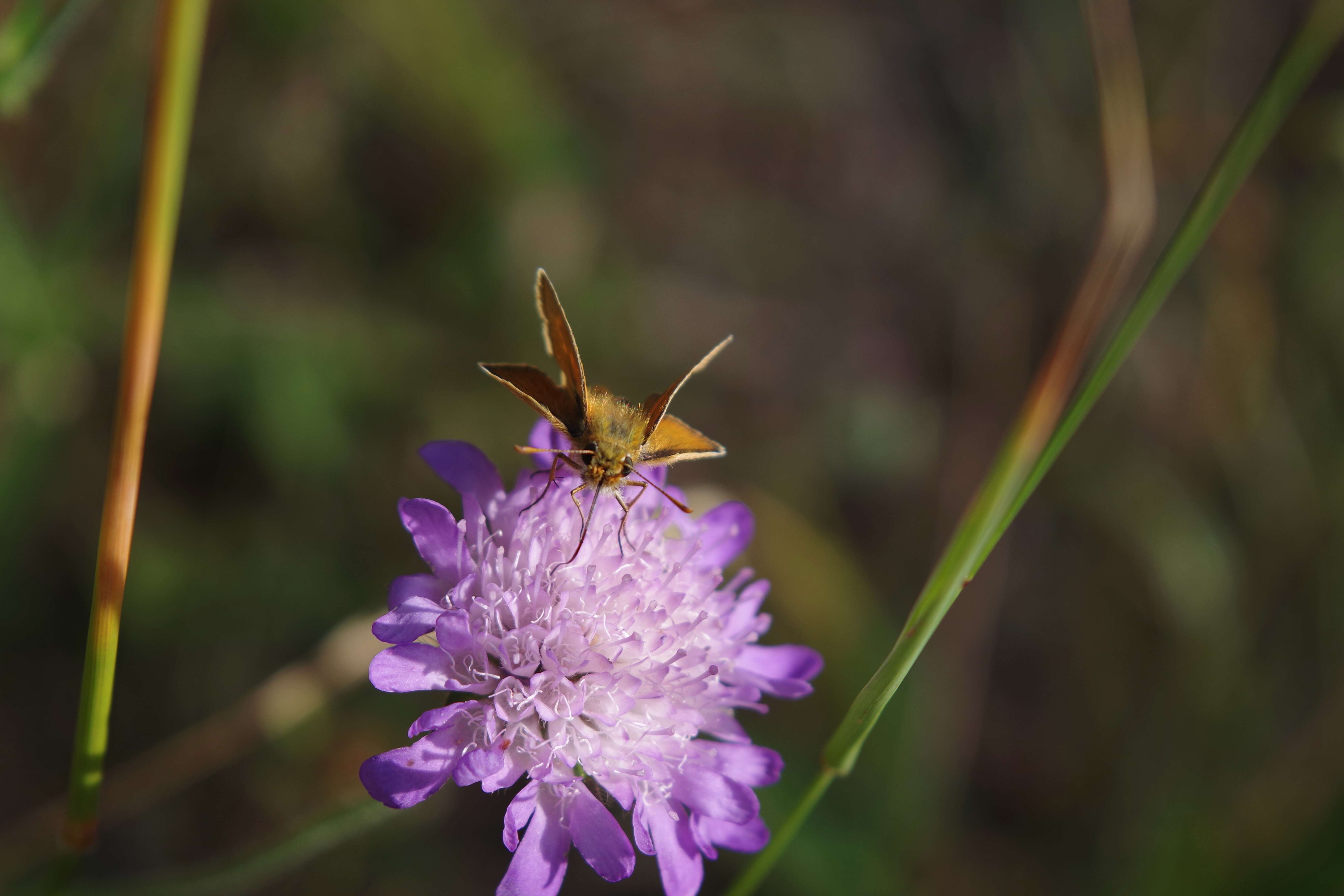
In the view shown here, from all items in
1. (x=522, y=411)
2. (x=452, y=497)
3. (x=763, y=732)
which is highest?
(x=522, y=411)

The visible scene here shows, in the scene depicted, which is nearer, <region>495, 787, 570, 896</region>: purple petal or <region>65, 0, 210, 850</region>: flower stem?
<region>65, 0, 210, 850</region>: flower stem

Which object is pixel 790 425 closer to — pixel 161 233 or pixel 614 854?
pixel 614 854

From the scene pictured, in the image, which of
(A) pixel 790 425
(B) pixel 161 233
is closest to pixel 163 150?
(B) pixel 161 233

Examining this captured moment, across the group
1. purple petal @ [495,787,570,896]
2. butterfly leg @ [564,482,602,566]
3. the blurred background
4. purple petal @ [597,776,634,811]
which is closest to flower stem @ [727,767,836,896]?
purple petal @ [597,776,634,811]

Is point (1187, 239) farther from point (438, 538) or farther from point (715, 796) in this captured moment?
point (438, 538)

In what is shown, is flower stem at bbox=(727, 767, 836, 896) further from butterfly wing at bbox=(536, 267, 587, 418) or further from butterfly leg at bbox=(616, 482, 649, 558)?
butterfly wing at bbox=(536, 267, 587, 418)

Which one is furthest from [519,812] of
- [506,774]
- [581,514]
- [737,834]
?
[581,514]

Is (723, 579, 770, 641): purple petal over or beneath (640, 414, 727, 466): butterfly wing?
beneath
